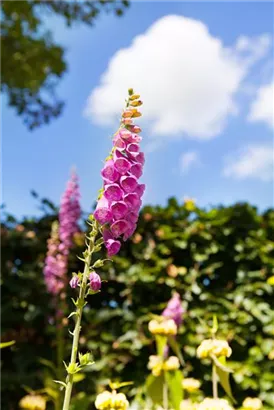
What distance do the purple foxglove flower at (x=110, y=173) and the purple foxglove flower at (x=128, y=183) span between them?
19 mm

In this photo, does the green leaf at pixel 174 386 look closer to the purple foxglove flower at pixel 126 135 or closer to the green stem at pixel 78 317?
the green stem at pixel 78 317

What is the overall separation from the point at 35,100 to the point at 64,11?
74.5 inches

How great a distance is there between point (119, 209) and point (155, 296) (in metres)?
3.08

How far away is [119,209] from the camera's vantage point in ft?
4.02

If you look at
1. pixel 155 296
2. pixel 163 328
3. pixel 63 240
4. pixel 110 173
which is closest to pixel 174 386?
pixel 163 328

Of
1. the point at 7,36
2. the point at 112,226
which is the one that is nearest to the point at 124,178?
the point at 112,226

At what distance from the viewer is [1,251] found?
4324mm

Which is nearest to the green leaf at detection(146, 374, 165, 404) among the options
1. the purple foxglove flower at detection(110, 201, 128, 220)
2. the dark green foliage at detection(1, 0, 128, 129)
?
the purple foxglove flower at detection(110, 201, 128, 220)

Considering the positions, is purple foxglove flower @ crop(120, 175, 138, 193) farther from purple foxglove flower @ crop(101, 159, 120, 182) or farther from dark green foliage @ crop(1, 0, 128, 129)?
dark green foliage @ crop(1, 0, 128, 129)

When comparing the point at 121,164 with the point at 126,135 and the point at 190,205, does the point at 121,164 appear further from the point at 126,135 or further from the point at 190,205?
the point at 190,205

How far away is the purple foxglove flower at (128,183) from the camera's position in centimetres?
123

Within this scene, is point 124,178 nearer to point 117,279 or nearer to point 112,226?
point 112,226

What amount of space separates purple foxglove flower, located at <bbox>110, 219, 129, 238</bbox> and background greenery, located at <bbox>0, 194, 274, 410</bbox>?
9.31 ft

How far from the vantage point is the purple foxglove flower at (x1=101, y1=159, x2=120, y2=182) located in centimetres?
125
